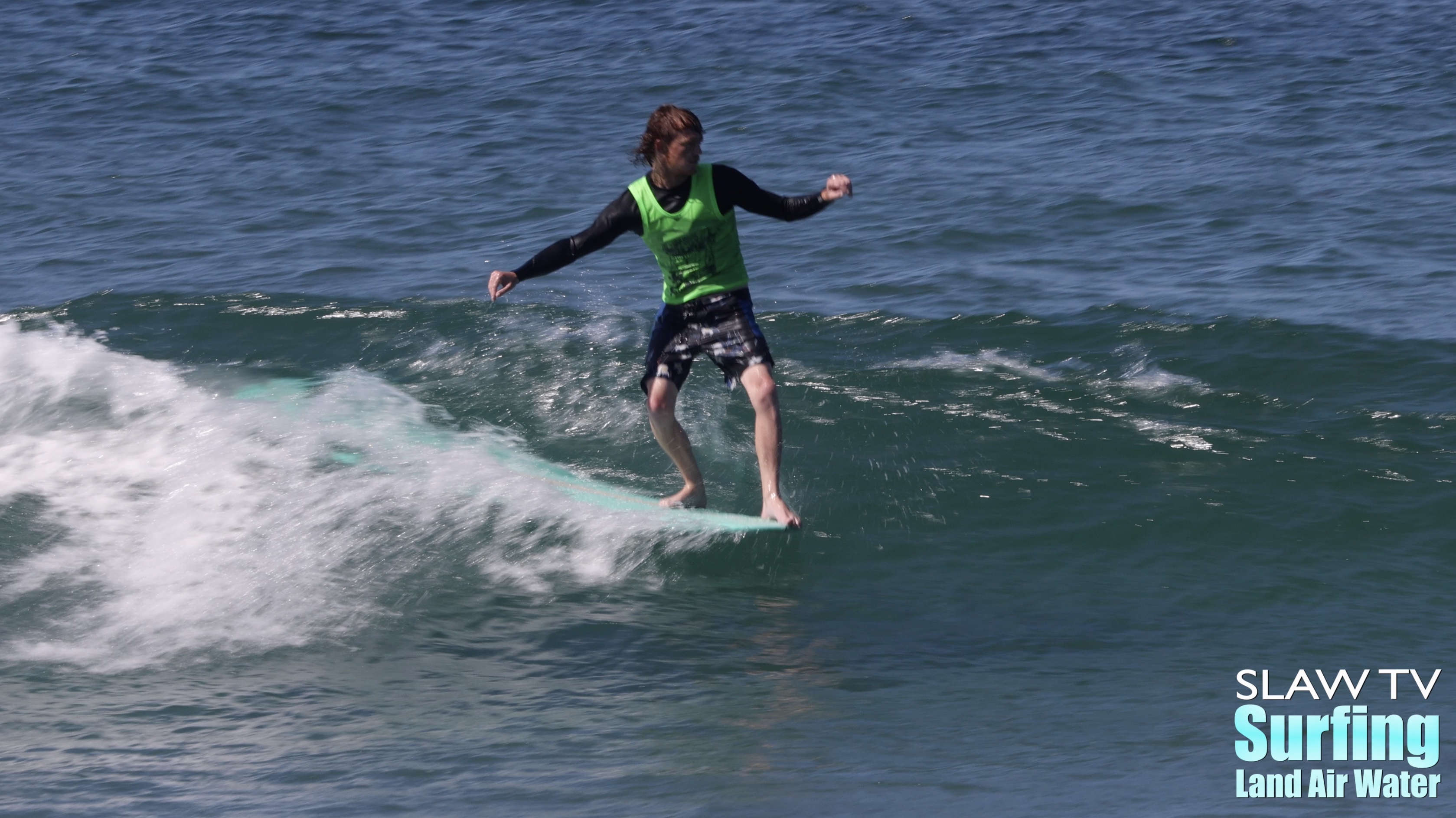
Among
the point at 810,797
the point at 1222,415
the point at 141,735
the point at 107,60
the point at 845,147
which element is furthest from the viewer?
the point at 107,60

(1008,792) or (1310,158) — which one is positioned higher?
(1310,158)

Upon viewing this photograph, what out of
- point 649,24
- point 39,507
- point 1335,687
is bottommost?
point 1335,687

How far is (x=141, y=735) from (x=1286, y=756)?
3.95 meters

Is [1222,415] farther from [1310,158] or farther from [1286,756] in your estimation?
[1310,158]

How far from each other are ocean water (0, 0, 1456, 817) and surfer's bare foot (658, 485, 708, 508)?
7.7 inches

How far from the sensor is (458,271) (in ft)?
42.0

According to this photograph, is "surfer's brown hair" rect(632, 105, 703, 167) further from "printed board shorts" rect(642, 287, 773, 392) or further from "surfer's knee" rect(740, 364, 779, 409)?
"surfer's knee" rect(740, 364, 779, 409)

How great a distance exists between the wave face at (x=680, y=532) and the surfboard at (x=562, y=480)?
0.16 ft

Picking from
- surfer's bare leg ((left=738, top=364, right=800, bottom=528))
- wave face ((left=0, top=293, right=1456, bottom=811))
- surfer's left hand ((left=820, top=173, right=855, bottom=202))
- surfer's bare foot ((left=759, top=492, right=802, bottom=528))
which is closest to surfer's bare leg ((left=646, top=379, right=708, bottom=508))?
wave face ((left=0, top=293, right=1456, bottom=811))

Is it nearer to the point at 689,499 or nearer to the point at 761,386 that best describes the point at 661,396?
the point at 761,386

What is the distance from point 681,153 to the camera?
651 cm

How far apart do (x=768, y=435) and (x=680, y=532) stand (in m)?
0.71

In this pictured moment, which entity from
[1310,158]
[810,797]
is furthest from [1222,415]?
[1310,158]

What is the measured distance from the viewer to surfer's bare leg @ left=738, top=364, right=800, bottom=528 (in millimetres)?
6945
